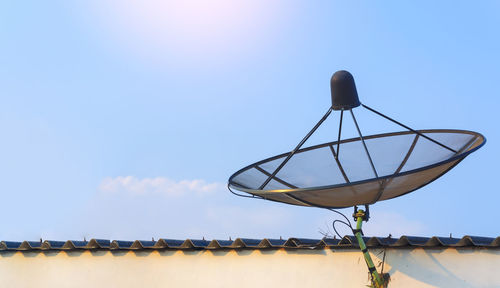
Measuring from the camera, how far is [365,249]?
7.95 m

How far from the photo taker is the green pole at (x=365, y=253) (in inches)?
313

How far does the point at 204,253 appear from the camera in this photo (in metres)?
9.77

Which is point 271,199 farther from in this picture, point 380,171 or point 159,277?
point 159,277

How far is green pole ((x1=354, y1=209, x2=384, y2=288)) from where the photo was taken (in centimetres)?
795

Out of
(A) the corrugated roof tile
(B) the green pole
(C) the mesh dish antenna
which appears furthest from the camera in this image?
(A) the corrugated roof tile

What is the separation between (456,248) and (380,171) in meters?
1.64

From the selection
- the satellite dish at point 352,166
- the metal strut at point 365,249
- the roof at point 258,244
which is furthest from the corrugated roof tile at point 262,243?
the satellite dish at point 352,166

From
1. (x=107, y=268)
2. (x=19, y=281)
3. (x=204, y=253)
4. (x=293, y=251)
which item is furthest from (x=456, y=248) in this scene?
(x=19, y=281)

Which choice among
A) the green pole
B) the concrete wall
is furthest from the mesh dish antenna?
the concrete wall

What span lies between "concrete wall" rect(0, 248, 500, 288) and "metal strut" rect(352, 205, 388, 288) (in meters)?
0.18

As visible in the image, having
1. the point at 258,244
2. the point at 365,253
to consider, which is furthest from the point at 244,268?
the point at 365,253

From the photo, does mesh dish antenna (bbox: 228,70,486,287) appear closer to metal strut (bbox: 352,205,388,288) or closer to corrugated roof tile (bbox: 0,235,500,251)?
metal strut (bbox: 352,205,388,288)

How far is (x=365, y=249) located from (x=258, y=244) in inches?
75.2

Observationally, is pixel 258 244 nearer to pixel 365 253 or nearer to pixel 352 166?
pixel 352 166
